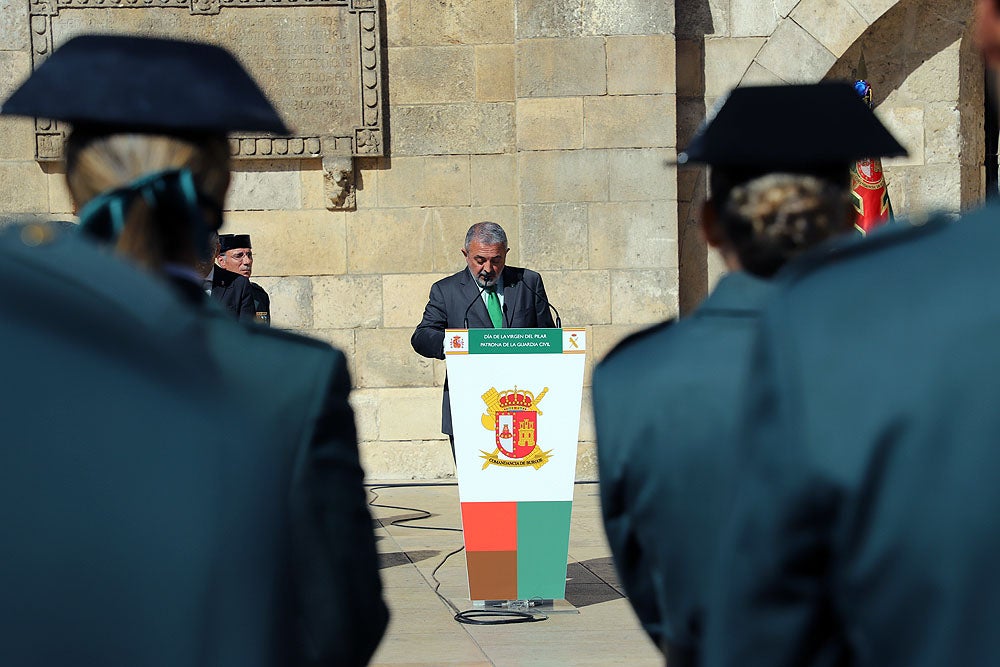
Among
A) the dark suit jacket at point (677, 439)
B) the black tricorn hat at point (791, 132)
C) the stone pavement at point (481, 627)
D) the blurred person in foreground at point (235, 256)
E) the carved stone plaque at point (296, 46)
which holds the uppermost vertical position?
the carved stone plaque at point (296, 46)

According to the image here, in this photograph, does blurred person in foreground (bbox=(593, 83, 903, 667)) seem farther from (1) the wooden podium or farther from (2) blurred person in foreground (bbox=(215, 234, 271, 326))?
(2) blurred person in foreground (bbox=(215, 234, 271, 326))

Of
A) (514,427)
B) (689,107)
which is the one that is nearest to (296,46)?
(689,107)

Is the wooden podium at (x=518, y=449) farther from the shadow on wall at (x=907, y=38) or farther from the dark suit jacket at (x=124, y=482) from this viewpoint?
the shadow on wall at (x=907, y=38)

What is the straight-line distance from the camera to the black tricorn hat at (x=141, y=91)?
5.91ft

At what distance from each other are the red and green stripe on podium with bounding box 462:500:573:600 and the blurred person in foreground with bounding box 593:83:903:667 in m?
3.30

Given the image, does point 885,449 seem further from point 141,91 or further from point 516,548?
point 516,548

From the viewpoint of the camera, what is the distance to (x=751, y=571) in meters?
1.23

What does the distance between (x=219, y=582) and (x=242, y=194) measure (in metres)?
8.55

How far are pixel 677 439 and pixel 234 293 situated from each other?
17.1 feet

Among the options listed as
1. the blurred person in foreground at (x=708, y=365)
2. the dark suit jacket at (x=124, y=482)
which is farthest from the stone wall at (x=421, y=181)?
the dark suit jacket at (x=124, y=482)

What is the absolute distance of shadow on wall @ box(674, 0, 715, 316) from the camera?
9867 millimetres

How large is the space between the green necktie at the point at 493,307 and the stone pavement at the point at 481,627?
1.23 metres

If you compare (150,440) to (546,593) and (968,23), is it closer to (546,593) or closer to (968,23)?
(546,593)

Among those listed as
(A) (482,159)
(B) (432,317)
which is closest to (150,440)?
(B) (432,317)
